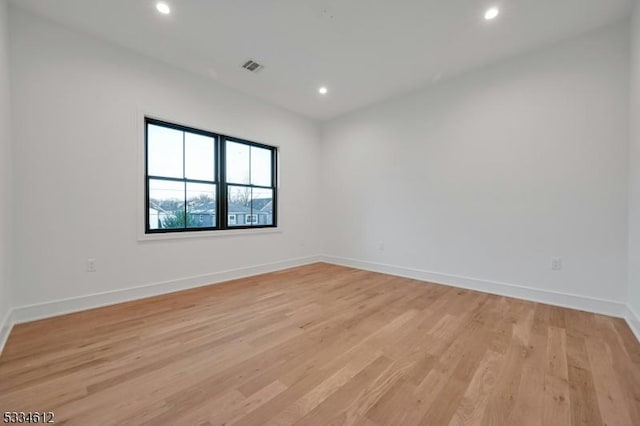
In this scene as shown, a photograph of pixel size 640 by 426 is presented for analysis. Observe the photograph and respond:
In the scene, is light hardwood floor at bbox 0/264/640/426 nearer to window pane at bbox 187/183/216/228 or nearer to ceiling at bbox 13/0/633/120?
window pane at bbox 187/183/216/228

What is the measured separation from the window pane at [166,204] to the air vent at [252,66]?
1.74 metres

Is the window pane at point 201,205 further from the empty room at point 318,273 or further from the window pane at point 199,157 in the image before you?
the window pane at point 199,157

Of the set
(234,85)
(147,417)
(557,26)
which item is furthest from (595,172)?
(234,85)

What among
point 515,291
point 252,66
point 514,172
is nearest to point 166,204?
point 252,66

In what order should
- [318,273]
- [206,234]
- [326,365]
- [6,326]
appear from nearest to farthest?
1. [326,365]
2. [6,326]
3. [206,234]
4. [318,273]

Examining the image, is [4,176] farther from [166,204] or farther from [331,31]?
[331,31]

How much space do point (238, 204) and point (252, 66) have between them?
1964 millimetres

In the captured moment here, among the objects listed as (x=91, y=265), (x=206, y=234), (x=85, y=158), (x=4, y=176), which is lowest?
(x=91, y=265)

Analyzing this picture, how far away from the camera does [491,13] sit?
7.97 feet

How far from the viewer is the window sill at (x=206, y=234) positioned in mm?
3134

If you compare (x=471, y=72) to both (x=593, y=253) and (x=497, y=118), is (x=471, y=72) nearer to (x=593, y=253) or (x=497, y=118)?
(x=497, y=118)

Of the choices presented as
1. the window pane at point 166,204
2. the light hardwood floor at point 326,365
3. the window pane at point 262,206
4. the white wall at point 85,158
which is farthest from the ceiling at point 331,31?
the light hardwood floor at point 326,365

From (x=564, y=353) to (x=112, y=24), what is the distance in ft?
16.0

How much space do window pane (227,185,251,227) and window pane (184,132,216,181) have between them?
0.38 metres
